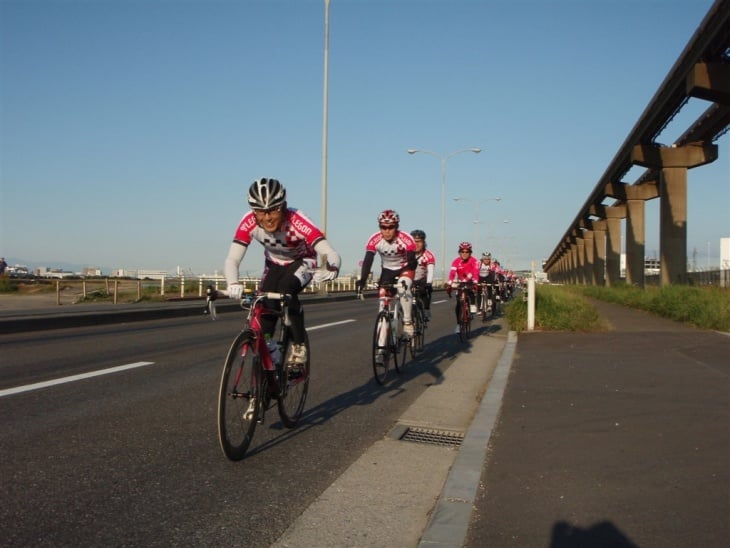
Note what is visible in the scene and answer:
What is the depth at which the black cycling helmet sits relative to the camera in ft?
17.6

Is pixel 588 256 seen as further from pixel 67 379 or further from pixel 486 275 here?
pixel 67 379

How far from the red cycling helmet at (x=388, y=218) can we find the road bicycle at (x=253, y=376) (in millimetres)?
3561

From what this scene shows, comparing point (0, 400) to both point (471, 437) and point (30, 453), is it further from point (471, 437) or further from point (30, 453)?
point (471, 437)

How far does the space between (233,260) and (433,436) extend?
2214mm

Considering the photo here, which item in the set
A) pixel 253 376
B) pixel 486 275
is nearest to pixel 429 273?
pixel 253 376

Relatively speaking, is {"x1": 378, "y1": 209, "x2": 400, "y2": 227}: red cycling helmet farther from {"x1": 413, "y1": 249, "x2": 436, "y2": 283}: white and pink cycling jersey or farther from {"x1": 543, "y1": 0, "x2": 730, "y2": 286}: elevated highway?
{"x1": 543, "y1": 0, "x2": 730, "y2": 286}: elevated highway

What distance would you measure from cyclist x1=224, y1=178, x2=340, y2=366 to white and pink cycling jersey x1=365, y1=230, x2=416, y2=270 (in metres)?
3.49

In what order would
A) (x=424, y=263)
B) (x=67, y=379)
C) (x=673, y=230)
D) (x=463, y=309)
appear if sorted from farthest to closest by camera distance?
(x=673, y=230) → (x=463, y=309) → (x=424, y=263) → (x=67, y=379)

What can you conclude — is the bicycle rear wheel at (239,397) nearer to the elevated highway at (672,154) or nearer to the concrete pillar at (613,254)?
the elevated highway at (672,154)

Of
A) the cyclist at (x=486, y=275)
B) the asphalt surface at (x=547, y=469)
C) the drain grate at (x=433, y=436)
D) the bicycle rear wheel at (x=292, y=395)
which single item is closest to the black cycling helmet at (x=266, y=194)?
the bicycle rear wheel at (x=292, y=395)

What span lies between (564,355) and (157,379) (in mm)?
5998

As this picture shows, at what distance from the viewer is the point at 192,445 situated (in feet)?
17.4

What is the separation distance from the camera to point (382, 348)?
27.6ft

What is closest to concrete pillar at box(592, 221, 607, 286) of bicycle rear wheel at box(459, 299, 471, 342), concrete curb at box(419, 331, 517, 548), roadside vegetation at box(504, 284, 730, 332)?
roadside vegetation at box(504, 284, 730, 332)
